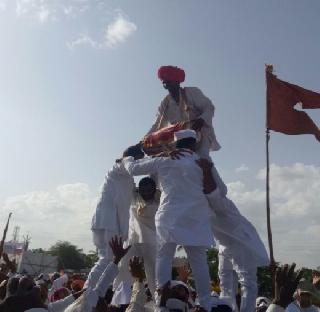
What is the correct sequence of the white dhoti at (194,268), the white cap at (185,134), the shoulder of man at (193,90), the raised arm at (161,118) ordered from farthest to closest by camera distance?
the raised arm at (161,118) → the shoulder of man at (193,90) → the white cap at (185,134) → the white dhoti at (194,268)

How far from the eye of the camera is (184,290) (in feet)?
16.1

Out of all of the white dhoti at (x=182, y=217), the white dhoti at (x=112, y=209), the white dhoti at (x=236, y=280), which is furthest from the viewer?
the white dhoti at (x=112, y=209)

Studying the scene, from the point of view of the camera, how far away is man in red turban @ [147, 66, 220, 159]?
632cm

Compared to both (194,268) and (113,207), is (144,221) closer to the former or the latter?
(113,207)

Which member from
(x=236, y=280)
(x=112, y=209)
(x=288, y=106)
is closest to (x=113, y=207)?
(x=112, y=209)

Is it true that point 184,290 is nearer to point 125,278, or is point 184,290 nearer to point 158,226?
point 158,226

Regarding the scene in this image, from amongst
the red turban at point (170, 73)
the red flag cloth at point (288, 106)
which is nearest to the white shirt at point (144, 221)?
the red turban at point (170, 73)

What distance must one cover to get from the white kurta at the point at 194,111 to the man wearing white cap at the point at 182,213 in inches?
25.2

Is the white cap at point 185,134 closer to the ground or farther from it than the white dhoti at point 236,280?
farther from it

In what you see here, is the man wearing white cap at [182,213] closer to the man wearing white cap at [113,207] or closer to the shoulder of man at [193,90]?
the man wearing white cap at [113,207]

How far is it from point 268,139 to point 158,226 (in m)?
3.73

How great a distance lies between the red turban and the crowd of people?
13 millimetres

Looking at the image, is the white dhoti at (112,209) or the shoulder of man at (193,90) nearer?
the white dhoti at (112,209)

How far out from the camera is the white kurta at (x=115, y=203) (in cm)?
592
